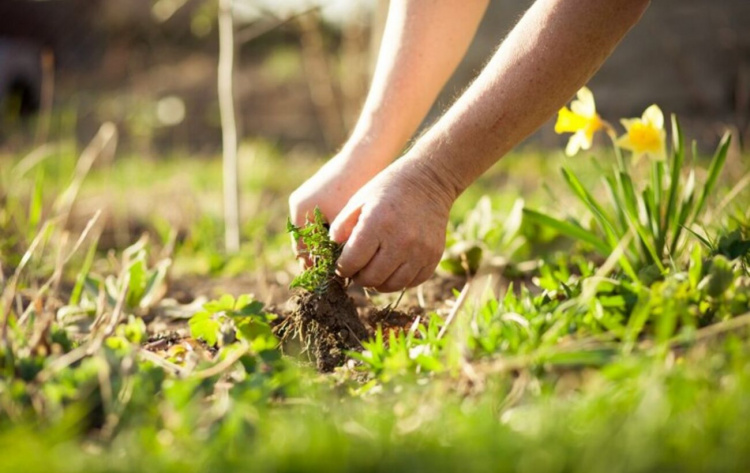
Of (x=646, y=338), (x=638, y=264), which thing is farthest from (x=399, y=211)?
(x=638, y=264)

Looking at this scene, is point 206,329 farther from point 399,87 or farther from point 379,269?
point 399,87

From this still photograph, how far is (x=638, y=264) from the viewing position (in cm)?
168

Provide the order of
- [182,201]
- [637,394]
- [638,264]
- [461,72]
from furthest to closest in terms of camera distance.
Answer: [461,72]
[182,201]
[638,264]
[637,394]

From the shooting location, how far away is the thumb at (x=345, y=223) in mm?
1441

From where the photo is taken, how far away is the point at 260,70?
9.47m

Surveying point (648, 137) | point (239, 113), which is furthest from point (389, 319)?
point (239, 113)

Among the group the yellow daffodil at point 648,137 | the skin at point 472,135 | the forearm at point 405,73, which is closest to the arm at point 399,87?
the forearm at point 405,73

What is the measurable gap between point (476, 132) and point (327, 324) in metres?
0.50

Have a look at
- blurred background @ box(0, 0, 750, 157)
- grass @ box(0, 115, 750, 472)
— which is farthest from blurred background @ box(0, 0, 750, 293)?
grass @ box(0, 115, 750, 472)

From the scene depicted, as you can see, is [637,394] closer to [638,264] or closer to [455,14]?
[638,264]

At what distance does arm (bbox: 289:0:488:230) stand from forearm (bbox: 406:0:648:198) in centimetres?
29

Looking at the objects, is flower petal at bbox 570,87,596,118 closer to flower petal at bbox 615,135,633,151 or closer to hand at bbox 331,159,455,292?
flower petal at bbox 615,135,633,151

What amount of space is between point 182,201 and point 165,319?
224cm

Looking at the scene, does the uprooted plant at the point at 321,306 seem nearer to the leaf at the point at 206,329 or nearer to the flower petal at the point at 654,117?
the leaf at the point at 206,329
